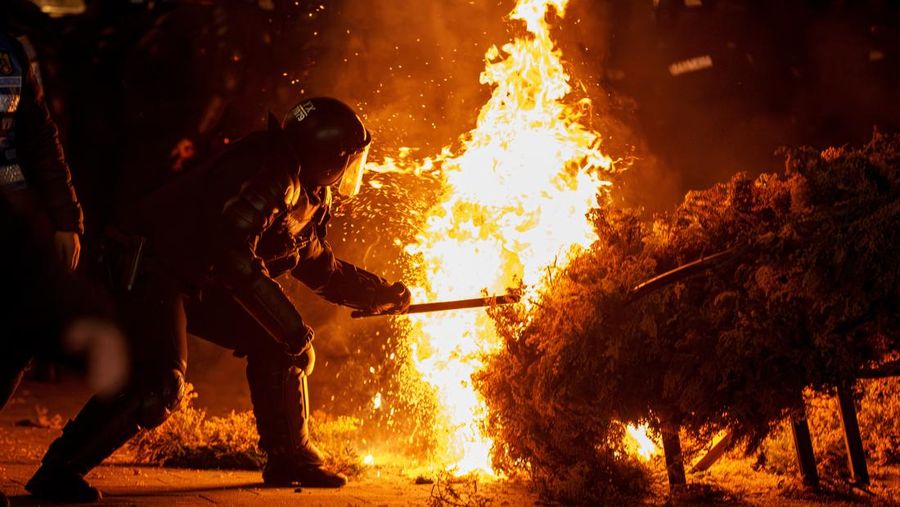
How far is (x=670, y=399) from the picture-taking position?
3260 mm

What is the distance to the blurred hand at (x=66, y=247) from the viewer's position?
382cm

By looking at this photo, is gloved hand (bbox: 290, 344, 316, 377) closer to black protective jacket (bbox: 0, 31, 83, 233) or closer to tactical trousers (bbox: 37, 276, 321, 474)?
tactical trousers (bbox: 37, 276, 321, 474)

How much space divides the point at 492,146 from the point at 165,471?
3.24 meters

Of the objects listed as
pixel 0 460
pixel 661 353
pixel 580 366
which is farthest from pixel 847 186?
pixel 0 460

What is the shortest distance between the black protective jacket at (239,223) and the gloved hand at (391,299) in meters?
0.67

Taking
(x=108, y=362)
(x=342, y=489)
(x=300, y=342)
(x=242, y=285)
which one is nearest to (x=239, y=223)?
(x=242, y=285)

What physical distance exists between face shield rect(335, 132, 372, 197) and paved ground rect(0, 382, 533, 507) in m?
1.74

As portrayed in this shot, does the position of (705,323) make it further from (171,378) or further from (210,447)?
(210,447)

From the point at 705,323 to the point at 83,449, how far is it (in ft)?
9.38

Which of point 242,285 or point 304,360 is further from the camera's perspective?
point 304,360

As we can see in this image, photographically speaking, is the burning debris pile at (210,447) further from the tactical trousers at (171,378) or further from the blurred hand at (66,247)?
the blurred hand at (66,247)

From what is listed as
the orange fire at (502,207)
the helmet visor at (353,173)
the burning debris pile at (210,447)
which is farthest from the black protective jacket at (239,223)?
the burning debris pile at (210,447)

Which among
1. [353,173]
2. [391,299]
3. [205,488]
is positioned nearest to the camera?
[205,488]

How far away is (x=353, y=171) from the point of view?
4570 mm
